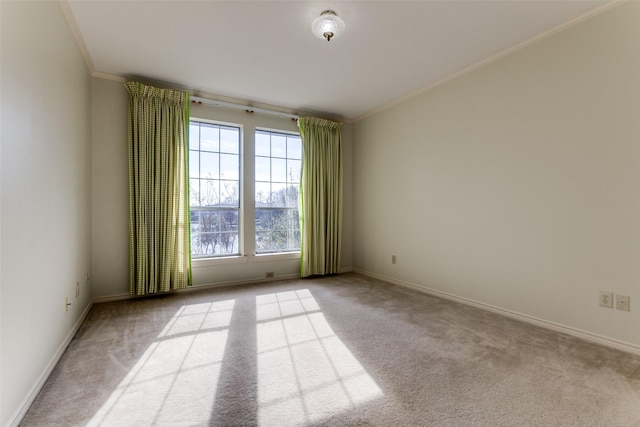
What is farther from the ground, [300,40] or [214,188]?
[300,40]

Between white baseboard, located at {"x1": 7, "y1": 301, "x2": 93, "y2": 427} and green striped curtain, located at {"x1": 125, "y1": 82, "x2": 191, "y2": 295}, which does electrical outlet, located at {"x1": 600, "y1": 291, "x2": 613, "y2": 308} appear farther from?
green striped curtain, located at {"x1": 125, "y1": 82, "x2": 191, "y2": 295}

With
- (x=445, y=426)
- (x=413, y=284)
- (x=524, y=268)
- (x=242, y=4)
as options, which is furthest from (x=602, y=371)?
(x=242, y=4)

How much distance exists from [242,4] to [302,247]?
313cm

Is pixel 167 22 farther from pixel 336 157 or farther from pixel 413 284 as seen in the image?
pixel 413 284

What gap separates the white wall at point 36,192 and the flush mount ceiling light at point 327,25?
1.81 metres

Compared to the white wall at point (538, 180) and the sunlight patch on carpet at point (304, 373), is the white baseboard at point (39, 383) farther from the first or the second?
the white wall at point (538, 180)

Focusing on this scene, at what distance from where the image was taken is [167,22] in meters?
2.48

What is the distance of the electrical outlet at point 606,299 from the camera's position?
2.27 meters

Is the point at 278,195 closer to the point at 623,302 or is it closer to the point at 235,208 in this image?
the point at 235,208

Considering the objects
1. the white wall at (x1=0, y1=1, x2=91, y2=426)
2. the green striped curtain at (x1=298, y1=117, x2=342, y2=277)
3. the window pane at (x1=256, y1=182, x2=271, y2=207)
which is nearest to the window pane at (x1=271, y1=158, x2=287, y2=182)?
the window pane at (x1=256, y1=182, x2=271, y2=207)

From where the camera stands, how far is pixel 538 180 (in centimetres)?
269

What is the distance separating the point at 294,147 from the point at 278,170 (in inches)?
18.7

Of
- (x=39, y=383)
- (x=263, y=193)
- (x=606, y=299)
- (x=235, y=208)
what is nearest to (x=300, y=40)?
(x=263, y=193)

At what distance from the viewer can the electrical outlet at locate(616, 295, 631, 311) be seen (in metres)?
2.19
